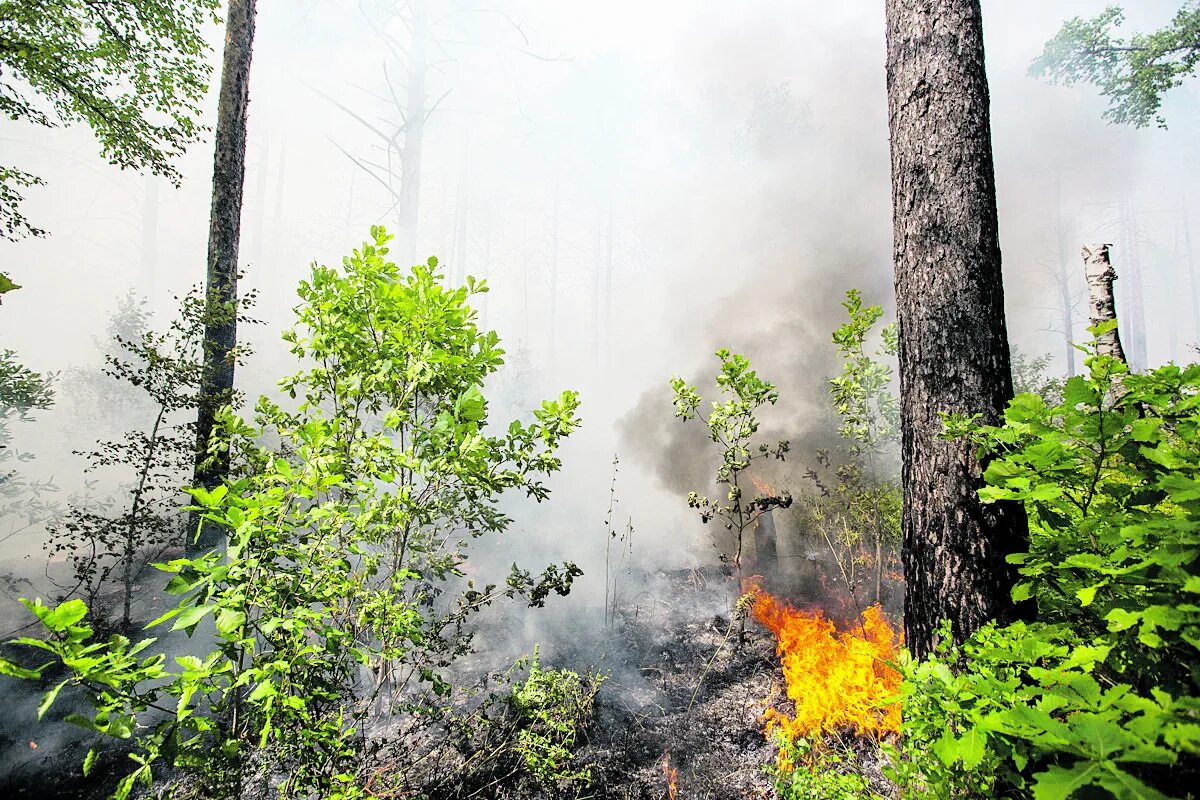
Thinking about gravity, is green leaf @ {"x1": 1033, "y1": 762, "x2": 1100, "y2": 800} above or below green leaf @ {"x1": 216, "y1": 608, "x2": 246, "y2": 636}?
below

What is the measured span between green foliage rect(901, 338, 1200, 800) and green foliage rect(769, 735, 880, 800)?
1176mm

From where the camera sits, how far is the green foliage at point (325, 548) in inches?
51.6

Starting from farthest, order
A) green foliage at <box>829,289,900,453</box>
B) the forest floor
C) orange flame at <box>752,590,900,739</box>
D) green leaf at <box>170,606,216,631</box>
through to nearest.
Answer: green foliage at <box>829,289,900,453</box>
orange flame at <box>752,590,900,739</box>
the forest floor
green leaf at <box>170,606,216,631</box>

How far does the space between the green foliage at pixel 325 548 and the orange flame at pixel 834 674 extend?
306 cm

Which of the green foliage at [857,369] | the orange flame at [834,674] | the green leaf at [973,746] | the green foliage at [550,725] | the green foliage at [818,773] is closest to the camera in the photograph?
the green leaf at [973,746]

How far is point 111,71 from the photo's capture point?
4.57 m

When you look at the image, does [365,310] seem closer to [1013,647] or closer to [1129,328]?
[1013,647]

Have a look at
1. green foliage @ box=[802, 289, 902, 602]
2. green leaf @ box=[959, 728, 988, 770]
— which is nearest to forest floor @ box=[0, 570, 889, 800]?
green foliage @ box=[802, 289, 902, 602]

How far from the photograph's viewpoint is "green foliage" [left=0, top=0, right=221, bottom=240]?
406cm

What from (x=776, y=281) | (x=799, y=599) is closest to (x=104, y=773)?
(x=799, y=599)

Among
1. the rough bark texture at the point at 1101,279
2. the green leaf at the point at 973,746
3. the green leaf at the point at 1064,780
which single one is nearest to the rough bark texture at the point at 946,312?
the green leaf at the point at 973,746

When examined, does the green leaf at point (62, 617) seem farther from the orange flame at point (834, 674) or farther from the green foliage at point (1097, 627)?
the orange flame at point (834, 674)

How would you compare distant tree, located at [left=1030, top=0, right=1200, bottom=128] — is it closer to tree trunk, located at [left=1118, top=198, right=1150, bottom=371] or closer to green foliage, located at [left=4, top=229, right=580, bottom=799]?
green foliage, located at [left=4, top=229, right=580, bottom=799]

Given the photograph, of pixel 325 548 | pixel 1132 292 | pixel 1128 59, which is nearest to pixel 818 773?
pixel 325 548
